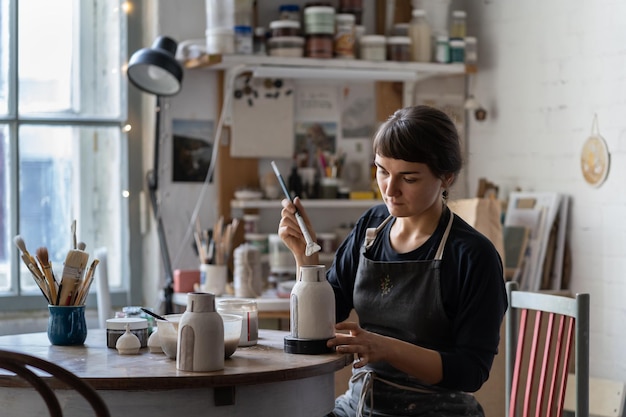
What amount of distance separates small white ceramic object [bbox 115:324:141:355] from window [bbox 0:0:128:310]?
2063mm

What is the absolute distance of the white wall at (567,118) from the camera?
3.64m

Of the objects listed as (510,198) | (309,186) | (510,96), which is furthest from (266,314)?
(510,96)

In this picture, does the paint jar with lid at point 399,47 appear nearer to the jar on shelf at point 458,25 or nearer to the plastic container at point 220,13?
the jar on shelf at point 458,25

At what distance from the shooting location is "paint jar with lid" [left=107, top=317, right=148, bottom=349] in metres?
2.33

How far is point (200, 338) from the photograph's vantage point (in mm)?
1992

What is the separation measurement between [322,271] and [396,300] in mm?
251

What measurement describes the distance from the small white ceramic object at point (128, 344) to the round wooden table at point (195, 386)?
0.12 feet

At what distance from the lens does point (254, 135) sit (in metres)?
4.38

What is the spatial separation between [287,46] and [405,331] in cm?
214

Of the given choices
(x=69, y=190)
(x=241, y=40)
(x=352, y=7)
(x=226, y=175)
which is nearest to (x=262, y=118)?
(x=226, y=175)

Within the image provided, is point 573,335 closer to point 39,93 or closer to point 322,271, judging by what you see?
point 322,271

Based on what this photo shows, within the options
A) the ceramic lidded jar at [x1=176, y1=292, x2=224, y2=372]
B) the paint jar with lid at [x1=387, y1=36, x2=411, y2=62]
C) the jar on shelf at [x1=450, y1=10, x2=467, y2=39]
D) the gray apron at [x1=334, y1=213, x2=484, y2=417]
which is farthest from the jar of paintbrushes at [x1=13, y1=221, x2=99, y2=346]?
the jar on shelf at [x1=450, y1=10, x2=467, y2=39]

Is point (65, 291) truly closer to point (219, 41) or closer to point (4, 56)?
point (219, 41)

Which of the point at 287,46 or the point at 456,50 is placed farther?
the point at 456,50
